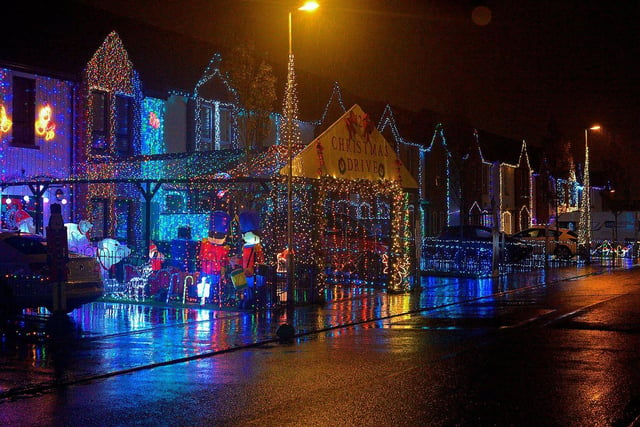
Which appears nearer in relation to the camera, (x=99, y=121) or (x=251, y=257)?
(x=251, y=257)

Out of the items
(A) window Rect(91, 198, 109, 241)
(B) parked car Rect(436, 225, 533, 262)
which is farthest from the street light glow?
(B) parked car Rect(436, 225, 533, 262)

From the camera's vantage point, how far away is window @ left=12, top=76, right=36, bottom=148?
75.9ft

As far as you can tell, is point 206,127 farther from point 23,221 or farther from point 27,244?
point 27,244

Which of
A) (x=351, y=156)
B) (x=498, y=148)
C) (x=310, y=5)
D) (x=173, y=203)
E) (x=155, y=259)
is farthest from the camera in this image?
(x=498, y=148)

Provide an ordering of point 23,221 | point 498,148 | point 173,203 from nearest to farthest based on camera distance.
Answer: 1. point 23,221
2. point 173,203
3. point 498,148

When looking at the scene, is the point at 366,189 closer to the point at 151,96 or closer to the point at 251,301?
the point at 251,301

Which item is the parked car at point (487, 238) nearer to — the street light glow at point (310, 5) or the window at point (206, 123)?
the window at point (206, 123)

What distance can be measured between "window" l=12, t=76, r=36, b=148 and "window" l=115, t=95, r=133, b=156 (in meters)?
3.15

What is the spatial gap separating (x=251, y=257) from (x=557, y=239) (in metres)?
27.1

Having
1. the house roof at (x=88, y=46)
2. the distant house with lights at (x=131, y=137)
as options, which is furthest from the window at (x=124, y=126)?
the house roof at (x=88, y=46)

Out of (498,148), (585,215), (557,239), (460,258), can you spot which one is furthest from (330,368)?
(498,148)

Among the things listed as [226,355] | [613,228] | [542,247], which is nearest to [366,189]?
[226,355]

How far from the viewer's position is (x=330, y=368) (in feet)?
34.2

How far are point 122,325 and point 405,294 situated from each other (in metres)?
9.08
